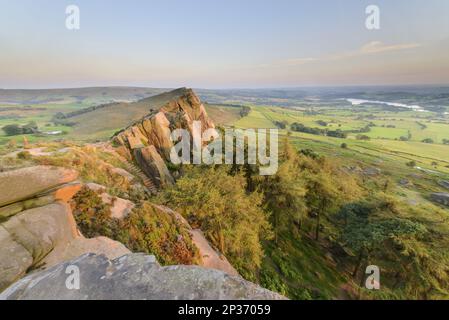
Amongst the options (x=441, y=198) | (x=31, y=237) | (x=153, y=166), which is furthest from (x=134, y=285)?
(x=441, y=198)

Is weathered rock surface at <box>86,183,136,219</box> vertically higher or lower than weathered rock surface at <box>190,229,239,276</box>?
higher

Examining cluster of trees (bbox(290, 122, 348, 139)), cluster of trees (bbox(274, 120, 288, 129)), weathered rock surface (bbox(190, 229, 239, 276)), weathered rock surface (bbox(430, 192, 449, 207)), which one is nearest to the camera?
weathered rock surface (bbox(190, 229, 239, 276))

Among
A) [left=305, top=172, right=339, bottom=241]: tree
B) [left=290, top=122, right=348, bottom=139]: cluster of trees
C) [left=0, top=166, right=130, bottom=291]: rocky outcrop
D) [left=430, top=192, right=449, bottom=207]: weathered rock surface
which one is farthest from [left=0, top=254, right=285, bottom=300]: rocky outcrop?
[left=290, top=122, right=348, bottom=139]: cluster of trees

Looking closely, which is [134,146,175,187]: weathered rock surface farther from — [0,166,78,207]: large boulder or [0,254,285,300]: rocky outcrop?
[0,254,285,300]: rocky outcrop

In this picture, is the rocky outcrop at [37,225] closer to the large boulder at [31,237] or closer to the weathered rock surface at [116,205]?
the large boulder at [31,237]

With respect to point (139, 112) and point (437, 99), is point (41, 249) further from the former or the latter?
point (437, 99)

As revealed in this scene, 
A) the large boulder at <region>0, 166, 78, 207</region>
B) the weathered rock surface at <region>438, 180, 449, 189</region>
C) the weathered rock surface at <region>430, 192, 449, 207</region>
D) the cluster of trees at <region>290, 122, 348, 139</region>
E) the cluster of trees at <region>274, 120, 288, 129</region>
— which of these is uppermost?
the cluster of trees at <region>274, 120, 288, 129</region>

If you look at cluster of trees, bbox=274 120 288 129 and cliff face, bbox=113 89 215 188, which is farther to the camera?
cluster of trees, bbox=274 120 288 129

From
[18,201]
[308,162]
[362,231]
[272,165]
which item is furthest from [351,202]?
[18,201]
